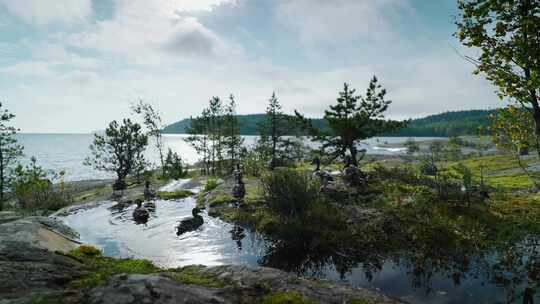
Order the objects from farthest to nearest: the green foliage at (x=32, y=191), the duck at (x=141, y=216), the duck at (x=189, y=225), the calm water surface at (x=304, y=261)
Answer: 1. the green foliage at (x=32, y=191)
2. the duck at (x=141, y=216)
3. the duck at (x=189, y=225)
4. the calm water surface at (x=304, y=261)

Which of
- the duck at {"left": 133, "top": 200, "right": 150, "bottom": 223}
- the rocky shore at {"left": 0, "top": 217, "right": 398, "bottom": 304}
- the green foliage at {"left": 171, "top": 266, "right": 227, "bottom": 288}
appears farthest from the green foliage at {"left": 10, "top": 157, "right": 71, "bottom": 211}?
the green foliage at {"left": 171, "top": 266, "right": 227, "bottom": 288}

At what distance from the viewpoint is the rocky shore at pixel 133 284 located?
4844mm

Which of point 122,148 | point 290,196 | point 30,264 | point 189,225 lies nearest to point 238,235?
point 189,225

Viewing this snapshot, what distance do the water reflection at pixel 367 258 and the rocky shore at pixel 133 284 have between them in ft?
7.27

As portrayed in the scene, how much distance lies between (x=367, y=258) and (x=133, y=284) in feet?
25.2

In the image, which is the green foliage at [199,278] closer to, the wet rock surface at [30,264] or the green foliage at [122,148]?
the wet rock surface at [30,264]

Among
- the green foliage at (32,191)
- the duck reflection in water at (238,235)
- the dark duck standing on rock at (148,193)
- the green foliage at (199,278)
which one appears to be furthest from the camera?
the green foliage at (32,191)

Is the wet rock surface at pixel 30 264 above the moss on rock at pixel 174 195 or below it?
above

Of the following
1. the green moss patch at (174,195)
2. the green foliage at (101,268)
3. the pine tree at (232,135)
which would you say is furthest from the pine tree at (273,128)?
the green foliage at (101,268)

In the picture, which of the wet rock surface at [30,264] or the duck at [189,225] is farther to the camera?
the duck at [189,225]

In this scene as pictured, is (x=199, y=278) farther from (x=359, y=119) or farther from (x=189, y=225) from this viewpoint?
(x=359, y=119)

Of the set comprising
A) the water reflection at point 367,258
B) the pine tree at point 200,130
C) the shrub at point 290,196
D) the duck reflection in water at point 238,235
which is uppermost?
the pine tree at point 200,130

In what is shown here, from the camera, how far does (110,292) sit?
Result: 490 centimetres

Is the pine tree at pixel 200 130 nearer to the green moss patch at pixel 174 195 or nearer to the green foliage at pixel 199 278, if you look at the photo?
the green moss patch at pixel 174 195
